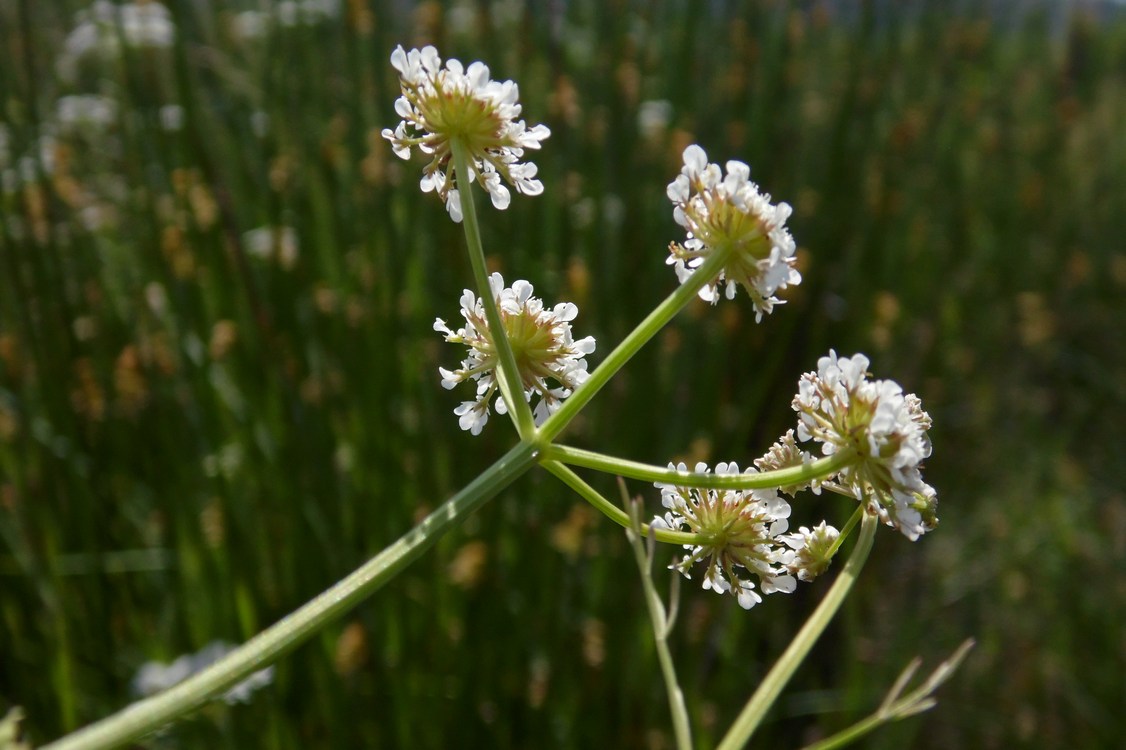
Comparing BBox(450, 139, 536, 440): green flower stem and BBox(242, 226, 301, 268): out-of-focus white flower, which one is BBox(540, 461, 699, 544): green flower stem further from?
BBox(242, 226, 301, 268): out-of-focus white flower

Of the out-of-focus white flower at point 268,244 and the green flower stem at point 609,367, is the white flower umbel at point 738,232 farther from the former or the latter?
the out-of-focus white flower at point 268,244

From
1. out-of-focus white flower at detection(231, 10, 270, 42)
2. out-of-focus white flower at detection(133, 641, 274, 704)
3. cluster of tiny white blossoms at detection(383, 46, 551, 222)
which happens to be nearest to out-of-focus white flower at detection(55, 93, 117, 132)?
out-of-focus white flower at detection(231, 10, 270, 42)

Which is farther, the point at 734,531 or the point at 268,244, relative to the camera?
the point at 268,244

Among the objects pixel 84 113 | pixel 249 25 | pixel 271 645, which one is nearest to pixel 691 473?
pixel 271 645

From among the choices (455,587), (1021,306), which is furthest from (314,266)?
(1021,306)

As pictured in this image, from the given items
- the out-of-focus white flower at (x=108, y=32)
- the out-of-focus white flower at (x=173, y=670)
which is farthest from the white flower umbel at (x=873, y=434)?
the out-of-focus white flower at (x=108, y=32)

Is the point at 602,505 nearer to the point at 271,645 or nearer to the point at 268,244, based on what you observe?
the point at 271,645
